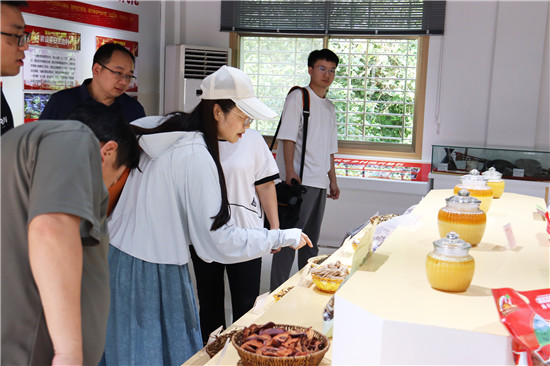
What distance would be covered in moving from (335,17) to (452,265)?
5.05 metres

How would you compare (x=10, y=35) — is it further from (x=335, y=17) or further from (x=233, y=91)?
(x=335, y=17)

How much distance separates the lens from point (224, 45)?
6.41m

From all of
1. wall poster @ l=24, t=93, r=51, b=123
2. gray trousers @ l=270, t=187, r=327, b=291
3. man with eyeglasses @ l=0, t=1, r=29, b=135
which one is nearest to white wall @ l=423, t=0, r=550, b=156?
gray trousers @ l=270, t=187, r=327, b=291

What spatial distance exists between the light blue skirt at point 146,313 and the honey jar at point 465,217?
902mm

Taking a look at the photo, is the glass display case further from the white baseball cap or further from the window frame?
the white baseball cap

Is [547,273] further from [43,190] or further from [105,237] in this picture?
[43,190]

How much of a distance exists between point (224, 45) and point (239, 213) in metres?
4.01

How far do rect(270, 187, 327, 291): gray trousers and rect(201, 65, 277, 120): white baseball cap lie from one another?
1.83m

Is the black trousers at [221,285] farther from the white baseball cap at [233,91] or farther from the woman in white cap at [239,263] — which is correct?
the white baseball cap at [233,91]

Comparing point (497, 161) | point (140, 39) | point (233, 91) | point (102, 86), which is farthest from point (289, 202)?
point (140, 39)

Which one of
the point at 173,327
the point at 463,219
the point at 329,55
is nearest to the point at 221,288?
the point at 173,327

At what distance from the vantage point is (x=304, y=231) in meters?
4.25

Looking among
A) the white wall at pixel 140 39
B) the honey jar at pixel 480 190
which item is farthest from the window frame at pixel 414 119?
the honey jar at pixel 480 190

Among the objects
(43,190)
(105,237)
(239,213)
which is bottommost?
(239,213)
